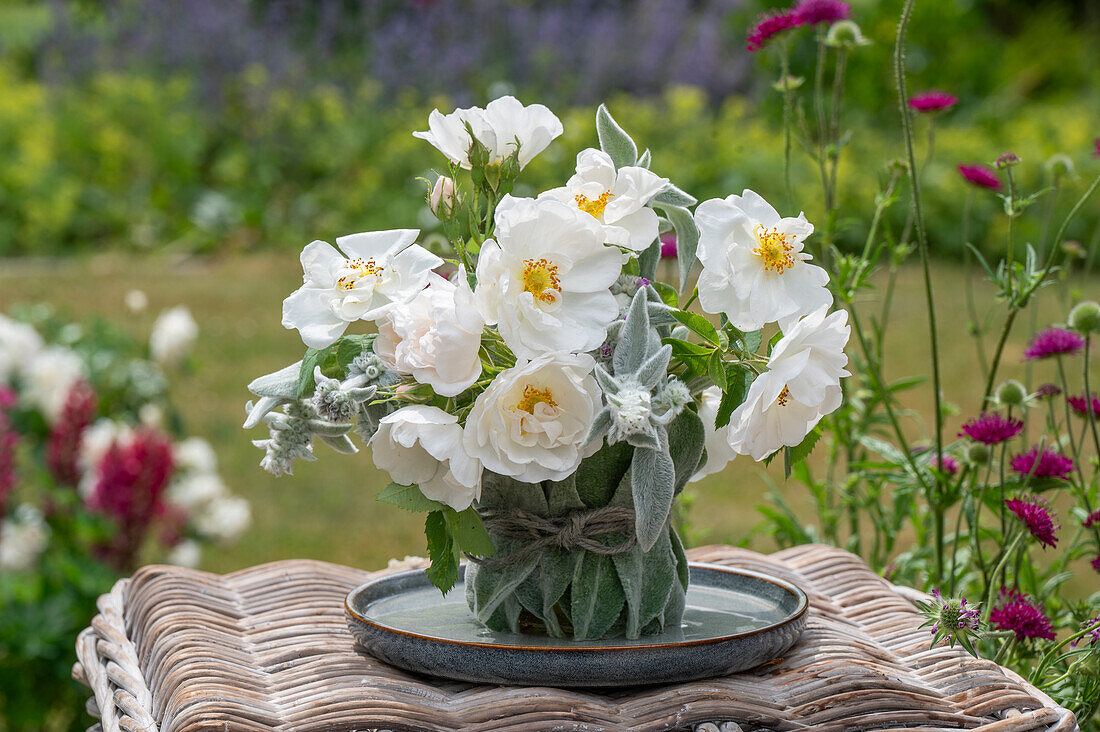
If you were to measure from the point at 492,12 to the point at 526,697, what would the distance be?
20.4 ft

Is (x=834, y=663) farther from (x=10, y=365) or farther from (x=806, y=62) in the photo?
(x=806, y=62)

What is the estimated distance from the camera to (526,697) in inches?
36.0

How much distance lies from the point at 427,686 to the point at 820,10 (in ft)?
3.16

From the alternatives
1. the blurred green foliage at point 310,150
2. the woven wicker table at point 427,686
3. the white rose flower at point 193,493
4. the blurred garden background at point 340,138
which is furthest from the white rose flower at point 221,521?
the blurred green foliage at point 310,150

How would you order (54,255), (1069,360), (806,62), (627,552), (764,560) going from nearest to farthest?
(627,552)
(764,560)
(1069,360)
(54,255)
(806,62)

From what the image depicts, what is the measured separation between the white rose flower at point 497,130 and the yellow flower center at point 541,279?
142mm

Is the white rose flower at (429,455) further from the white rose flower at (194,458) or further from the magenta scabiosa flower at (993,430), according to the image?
the white rose flower at (194,458)

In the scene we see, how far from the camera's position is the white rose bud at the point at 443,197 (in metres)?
0.95

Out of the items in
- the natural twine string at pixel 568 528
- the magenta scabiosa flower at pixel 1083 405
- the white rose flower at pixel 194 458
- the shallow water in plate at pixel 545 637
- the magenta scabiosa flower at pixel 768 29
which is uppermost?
the magenta scabiosa flower at pixel 768 29

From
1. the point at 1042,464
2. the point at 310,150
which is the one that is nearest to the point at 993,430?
the point at 1042,464

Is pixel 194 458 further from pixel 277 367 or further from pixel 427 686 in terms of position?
pixel 427 686

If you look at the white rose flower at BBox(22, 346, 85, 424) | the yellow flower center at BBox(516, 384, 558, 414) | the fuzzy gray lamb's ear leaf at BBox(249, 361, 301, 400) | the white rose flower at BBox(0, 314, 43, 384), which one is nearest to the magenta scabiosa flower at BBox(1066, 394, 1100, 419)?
the yellow flower center at BBox(516, 384, 558, 414)

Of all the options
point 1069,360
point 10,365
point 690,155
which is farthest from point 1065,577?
point 690,155

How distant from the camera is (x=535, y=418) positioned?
0.86m
